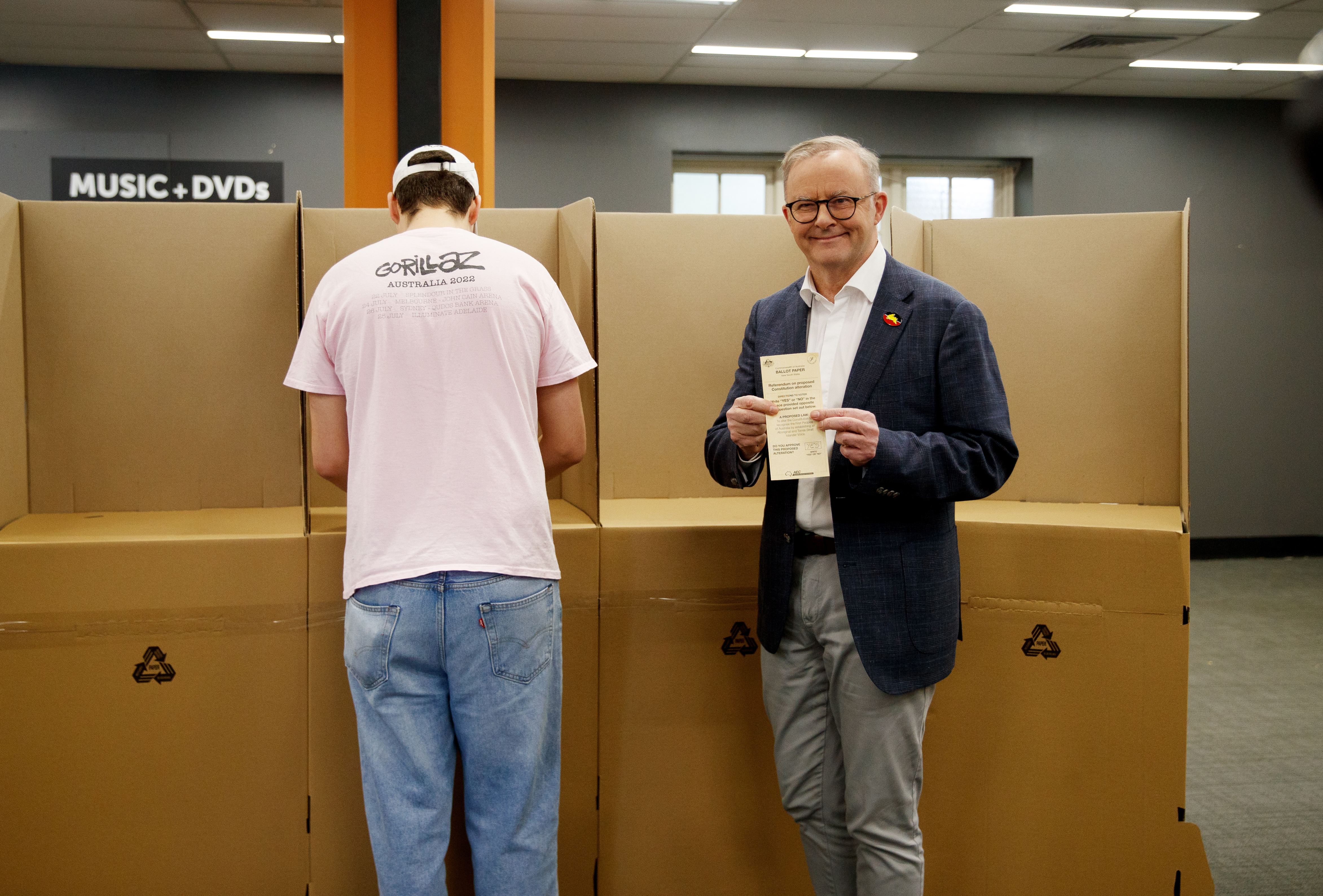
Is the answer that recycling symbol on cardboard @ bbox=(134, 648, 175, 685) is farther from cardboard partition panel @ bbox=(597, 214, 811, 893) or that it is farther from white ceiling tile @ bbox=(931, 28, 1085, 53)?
white ceiling tile @ bbox=(931, 28, 1085, 53)

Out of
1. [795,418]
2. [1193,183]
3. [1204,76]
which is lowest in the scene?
[795,418]

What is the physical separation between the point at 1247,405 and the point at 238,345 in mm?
6077

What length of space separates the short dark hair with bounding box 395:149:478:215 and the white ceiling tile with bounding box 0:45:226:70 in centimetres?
451

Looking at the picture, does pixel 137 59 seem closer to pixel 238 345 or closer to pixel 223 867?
pixel 238 345

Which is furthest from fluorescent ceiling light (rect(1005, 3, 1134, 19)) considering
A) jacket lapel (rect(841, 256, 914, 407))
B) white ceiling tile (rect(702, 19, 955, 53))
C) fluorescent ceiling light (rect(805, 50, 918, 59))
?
jacket lapel (rect(841, 256, 914, 407))

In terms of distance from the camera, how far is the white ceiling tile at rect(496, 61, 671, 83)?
208 inches

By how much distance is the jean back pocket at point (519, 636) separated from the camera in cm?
122

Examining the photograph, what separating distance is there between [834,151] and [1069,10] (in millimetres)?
3789

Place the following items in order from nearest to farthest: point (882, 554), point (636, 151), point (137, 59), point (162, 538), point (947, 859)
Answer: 1. point (882, 554)
2. point (162, 538)
3. point (947, 859)
4. point (137, 59)
5. point (636, 151)

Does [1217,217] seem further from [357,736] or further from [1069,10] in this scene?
[357,736]

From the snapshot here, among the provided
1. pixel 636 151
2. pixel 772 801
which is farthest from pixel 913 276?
pixel 636 151

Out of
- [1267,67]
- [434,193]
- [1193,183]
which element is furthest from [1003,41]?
[434,193]

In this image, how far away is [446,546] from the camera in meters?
1.21

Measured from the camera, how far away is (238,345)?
1867 millimetres
